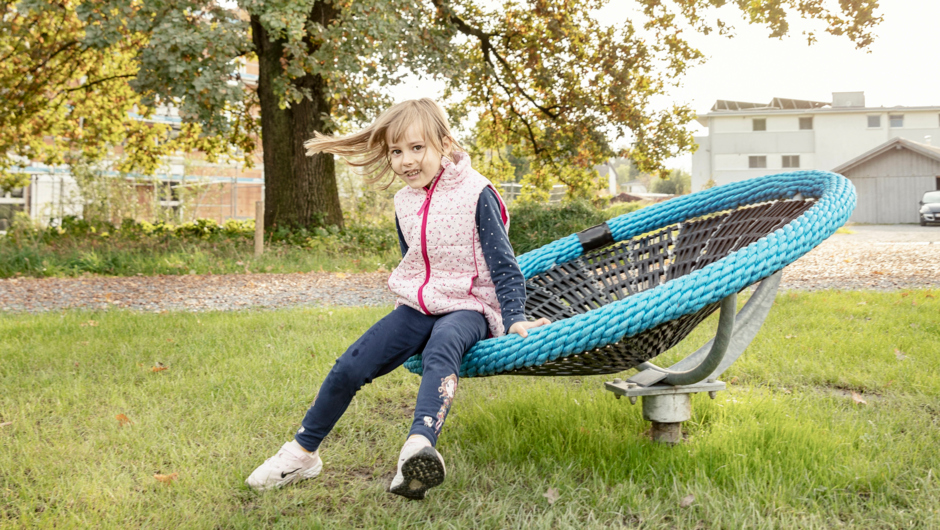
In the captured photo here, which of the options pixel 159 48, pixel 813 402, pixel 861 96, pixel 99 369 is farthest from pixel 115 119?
pixel 861 96

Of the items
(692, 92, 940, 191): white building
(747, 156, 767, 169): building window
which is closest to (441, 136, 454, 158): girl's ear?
(692, 92, 940, 191): white building

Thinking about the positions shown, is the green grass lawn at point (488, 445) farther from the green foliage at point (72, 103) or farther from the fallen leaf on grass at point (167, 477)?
the green foliage at point (72, 103)

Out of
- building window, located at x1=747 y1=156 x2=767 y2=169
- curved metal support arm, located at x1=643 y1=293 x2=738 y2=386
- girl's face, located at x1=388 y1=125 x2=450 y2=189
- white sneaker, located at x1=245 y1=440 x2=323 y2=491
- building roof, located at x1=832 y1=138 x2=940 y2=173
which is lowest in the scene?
white sneaker, located at x1=245 y1=440 x2=323 y2=491

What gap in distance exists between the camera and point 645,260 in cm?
297

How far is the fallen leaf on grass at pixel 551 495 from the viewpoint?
205 centimetres

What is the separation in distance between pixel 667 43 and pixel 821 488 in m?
10.9

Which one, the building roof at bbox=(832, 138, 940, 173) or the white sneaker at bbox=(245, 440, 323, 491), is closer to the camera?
the white sneaker at bbox=(245, 440, 323, 491)

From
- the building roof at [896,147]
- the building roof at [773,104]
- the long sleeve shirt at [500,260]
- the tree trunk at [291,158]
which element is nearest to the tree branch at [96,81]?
the tree trunk at [291,158]

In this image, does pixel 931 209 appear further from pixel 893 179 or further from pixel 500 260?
pixel 500 260

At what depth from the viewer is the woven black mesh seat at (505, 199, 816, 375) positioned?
2562 millimetres

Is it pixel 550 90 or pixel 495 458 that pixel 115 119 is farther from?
pixel 495 458

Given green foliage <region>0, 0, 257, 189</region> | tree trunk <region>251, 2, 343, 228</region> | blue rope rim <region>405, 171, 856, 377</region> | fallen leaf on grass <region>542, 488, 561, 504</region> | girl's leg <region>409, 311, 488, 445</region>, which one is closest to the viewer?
blue rope rim <region>405, 171, 856, 377</region>

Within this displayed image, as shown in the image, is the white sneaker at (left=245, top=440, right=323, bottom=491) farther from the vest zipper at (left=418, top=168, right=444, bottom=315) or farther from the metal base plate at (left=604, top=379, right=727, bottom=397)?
the metal base plate at (left=604, top=379, right=727, bottom=397)

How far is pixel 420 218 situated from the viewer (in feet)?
7.81
